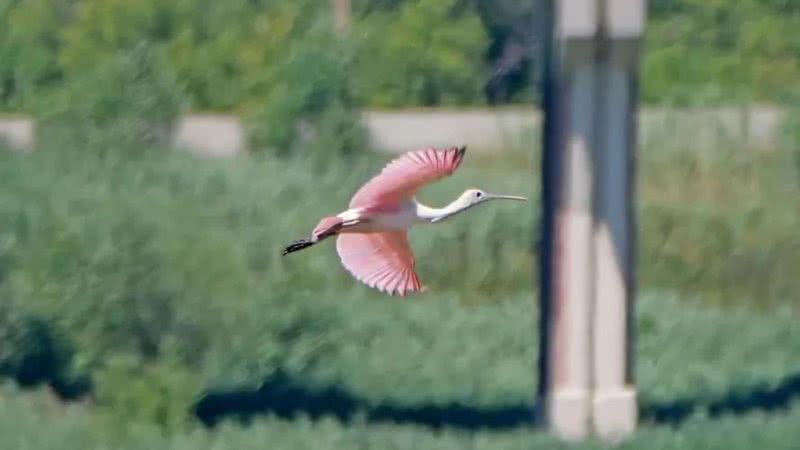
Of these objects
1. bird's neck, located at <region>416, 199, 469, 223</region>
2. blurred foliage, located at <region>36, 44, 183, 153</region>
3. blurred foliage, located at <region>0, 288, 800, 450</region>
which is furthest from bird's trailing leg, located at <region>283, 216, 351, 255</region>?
blurred foliage, located at <region>36, 44, 183, 153</region>

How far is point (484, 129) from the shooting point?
46.6ft

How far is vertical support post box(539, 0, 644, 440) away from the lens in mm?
6789

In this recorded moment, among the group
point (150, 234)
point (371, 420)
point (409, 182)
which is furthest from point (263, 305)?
point (409, 182)

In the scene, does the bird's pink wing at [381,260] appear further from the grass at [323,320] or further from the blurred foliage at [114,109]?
the blurred foliage at [114,109]

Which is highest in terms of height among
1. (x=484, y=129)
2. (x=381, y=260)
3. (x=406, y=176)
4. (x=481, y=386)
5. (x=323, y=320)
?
(x=484, y=129)

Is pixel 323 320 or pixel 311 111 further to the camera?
pixel 311 111

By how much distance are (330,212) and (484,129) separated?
4.01m

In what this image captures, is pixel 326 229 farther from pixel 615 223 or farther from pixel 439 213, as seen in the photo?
pixel 615 223

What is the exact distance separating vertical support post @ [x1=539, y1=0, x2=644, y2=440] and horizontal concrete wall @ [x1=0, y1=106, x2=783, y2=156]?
511cm

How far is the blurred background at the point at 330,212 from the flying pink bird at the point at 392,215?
11.7 feet

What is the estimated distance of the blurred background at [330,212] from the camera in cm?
715

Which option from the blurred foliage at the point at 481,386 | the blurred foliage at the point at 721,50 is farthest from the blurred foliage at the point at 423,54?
the blurred foliage at the point at 481,386

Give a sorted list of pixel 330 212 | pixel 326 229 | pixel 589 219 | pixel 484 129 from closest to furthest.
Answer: pixel 326 229 < pixel 589 219 < pixel 330 212 < pixel 484 129

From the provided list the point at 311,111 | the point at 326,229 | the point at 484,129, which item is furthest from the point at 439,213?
the point at 484,129
